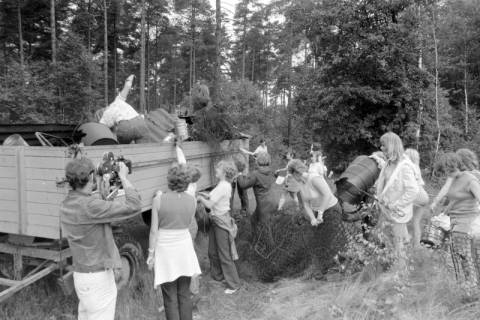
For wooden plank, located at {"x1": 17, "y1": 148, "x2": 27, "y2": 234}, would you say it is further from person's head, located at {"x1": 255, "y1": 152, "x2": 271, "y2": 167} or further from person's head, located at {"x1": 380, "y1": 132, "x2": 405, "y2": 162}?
person's head, located at {"x1": 380, "y1": 132, "x2": 405, "y2": 162}

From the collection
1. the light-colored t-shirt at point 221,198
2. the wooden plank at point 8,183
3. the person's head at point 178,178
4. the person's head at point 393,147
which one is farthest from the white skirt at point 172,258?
the person's head at point 393,147

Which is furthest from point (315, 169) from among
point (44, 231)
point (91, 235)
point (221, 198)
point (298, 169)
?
point (44, 231)

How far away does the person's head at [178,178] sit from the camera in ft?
9.23

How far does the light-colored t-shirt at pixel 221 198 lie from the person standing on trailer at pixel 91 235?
5.30 ft

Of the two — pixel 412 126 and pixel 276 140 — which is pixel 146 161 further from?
pixel 276 140

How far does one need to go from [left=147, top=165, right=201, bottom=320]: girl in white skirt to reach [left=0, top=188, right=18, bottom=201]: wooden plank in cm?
118

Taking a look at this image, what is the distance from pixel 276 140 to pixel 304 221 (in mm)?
16624

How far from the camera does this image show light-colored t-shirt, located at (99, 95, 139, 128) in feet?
13.0

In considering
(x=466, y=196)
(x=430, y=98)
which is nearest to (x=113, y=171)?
(x=466, y=196)

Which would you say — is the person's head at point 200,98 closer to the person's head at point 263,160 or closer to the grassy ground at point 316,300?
the person's head at point 263,160

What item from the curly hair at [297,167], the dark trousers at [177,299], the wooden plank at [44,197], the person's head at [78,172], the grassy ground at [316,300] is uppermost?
the person's head at [78,172]

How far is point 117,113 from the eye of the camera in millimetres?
3967

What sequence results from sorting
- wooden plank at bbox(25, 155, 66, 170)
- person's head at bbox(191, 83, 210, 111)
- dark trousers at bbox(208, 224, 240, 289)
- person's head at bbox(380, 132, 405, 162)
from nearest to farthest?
wooden plank at bbox(25, 155, 66, 170) < person's head at bbox(380, 132, 405, 162) < dark trousers at bbox(208, 224, 240, 289) < person's head at bbox(191, 83, 210, 111)

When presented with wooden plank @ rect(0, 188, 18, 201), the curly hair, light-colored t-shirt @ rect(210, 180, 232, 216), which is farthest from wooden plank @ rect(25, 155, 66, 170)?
the curly hair
